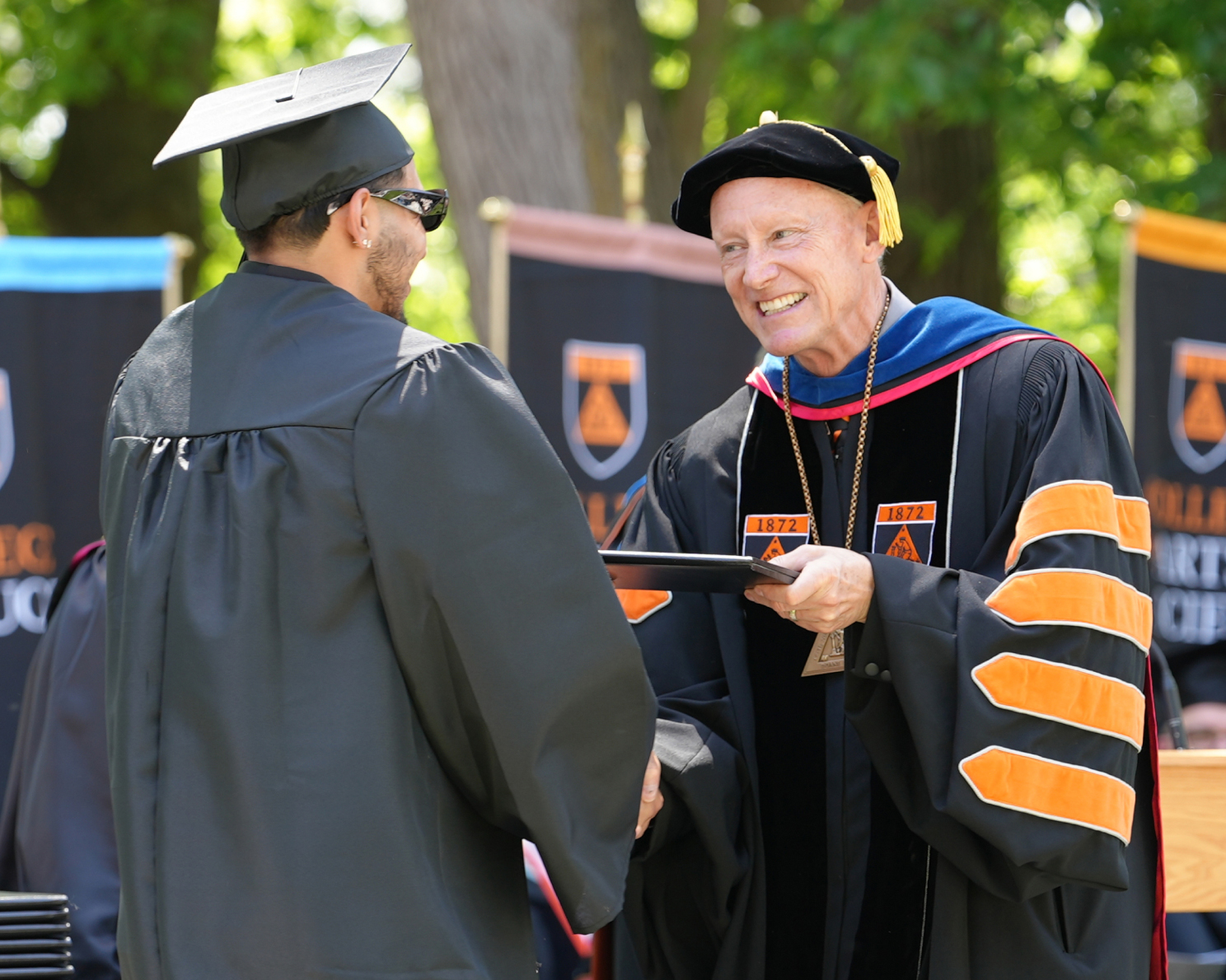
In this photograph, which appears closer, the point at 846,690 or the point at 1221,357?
the point at 846,690

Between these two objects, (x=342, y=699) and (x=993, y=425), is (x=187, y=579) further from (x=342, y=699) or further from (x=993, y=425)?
(x=993, y=425)

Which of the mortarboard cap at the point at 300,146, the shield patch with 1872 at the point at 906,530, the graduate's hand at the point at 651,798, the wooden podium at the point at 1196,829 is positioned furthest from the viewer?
the wooden podium at the point at 1196,829

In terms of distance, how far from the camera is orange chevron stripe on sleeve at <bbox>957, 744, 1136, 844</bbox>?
2260mm

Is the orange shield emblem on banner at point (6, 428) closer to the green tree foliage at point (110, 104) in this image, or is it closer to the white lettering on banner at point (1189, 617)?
the white lettering on banner at point (1189, 617)

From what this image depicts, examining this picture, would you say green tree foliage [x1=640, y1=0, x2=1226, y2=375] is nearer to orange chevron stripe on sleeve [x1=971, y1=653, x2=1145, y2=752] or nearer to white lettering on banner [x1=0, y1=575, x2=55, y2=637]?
white lettering on banner [x1=0, y1=575, x2=55, y2=637]

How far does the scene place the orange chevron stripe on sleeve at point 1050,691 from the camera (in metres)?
2.30

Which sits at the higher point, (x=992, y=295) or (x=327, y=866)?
(x=992, y=295)

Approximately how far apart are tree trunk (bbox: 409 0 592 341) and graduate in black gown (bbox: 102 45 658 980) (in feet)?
14.5

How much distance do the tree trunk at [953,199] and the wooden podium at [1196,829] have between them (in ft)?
17.0

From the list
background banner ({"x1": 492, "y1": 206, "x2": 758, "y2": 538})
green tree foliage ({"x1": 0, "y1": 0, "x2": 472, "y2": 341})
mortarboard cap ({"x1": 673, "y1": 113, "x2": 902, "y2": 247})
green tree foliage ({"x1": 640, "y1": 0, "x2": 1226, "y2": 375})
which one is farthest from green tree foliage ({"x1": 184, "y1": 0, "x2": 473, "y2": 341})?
mortarboard cap ({"x1": 673, "y1": 113, "x2": 902, "y2": 247})

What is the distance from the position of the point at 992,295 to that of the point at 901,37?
226 centimetres

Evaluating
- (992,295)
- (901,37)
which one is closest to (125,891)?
(901,37)

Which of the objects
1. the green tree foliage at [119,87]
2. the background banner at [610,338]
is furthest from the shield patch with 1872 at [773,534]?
the green tree foliage at [119,87]

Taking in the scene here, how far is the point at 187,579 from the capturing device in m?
1.91
